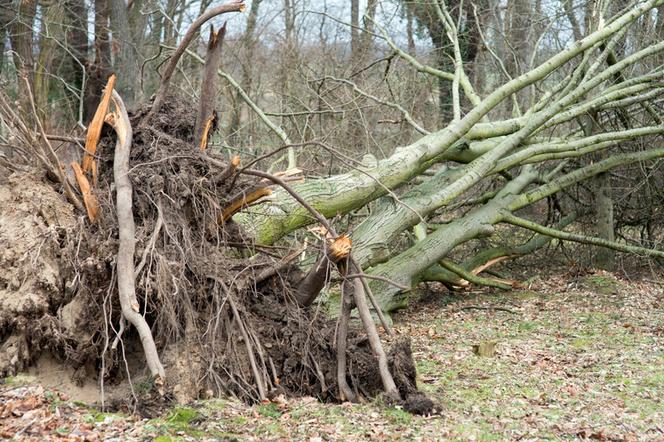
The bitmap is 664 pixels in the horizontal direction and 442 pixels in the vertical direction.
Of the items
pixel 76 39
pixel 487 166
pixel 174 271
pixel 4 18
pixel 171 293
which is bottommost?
pixel 171 293

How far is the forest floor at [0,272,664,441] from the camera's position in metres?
5.29

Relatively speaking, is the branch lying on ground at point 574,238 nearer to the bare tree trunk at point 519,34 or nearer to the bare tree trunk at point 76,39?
the bare tree trunk at point 519,34

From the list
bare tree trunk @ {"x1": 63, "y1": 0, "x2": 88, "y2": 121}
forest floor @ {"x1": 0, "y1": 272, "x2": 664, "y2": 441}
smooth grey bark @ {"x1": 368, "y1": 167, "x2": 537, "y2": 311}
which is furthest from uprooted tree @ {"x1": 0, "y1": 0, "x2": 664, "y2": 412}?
bare tree trunk @ {"x1": 63, "y1": 0, "x2": 88, "y2": 121}

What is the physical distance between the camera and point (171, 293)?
241 inches

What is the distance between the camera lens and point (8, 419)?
5.00m

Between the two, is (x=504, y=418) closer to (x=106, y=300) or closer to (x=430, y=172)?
(x=106, y=300)

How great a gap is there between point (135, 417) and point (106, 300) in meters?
1.05

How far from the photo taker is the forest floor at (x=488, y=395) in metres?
5.29

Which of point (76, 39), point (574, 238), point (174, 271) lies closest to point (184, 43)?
point (174, 271)

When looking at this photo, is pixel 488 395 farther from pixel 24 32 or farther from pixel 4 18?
pixel 4 18

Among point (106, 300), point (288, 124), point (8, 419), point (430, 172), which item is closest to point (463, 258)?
point (430, 172)

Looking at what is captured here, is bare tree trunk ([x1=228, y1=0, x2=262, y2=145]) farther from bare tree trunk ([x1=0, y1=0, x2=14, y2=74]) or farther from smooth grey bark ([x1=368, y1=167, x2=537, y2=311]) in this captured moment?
smooth grey bark ([x1=368, y1=167, x2=537, y2=311])

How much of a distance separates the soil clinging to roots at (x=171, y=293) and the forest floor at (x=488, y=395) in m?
0.38

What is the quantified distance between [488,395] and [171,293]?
2809 millimetres
